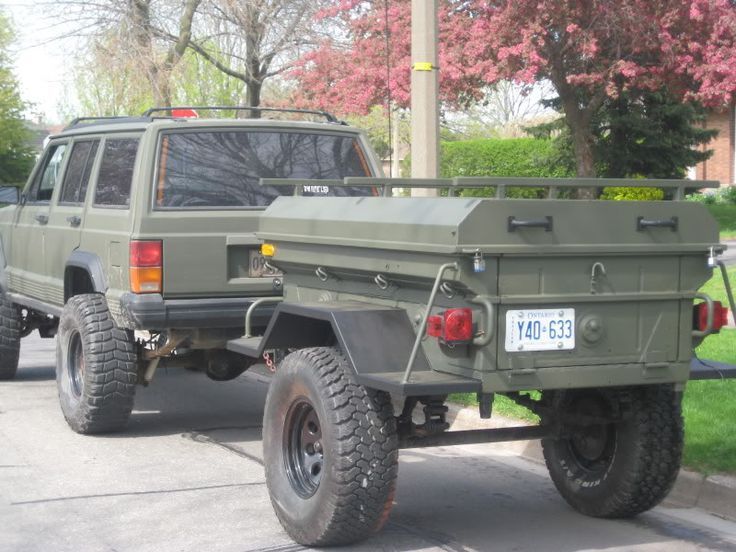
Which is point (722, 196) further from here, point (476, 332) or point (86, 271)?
point (476, 332)

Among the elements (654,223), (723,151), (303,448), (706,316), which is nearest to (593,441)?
(706,316)

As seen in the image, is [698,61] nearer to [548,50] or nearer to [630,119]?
[548,50]

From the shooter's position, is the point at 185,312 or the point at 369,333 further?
the point at 185,312

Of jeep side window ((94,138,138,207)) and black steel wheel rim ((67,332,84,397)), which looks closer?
jeep side window ((94,138,138,207))

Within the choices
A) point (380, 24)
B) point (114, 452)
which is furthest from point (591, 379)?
point (380, 24)

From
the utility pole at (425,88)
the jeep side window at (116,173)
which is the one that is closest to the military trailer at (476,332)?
the jeep side window at (116,173)

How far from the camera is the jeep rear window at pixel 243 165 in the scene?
7.82 metres

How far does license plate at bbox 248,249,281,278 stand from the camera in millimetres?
7820

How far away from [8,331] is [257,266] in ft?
11.2

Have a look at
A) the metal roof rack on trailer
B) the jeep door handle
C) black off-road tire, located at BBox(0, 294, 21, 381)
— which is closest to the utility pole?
the metal roof rack on trailer

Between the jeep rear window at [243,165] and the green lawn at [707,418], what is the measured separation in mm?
1917

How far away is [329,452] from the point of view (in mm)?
5297

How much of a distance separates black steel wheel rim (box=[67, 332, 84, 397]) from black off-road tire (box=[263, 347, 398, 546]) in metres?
2.94

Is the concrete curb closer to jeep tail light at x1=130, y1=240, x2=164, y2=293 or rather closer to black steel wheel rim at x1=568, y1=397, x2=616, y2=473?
black steel wheel rim at x1=568, y1=397, x2=616, y2=473
